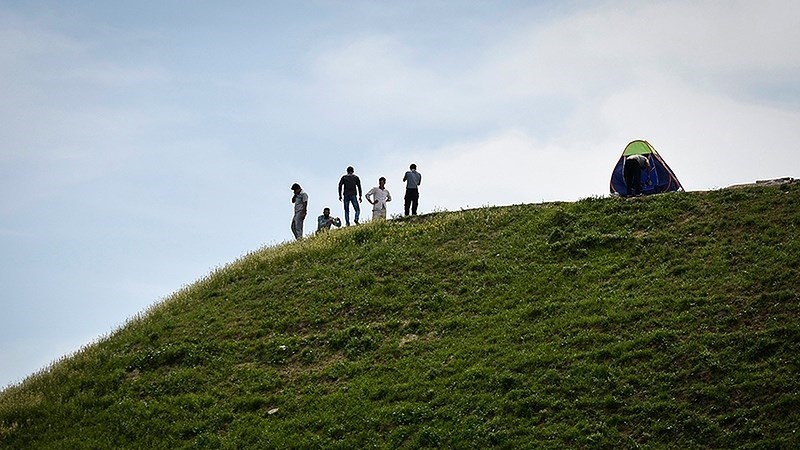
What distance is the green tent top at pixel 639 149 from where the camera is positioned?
123 ft

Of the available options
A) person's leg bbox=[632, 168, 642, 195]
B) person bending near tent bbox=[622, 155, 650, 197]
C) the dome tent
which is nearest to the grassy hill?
person bending near tent bbox=[622, 155, 650, 197]

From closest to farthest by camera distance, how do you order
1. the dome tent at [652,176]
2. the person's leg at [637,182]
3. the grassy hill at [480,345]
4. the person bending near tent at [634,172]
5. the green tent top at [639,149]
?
the grassy hill at [480,345], the person bending near tent at [634,172], the person's leg at [637,182], the dome tent at [652,176], the green tent top at [639,149]

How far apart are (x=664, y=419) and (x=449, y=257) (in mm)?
12848

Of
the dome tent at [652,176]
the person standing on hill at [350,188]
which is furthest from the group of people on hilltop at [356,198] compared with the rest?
the dome tent at [652,176]

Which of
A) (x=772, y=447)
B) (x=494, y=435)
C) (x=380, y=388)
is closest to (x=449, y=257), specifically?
(x=380, y=388)

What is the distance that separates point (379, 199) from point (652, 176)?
35.4 feet

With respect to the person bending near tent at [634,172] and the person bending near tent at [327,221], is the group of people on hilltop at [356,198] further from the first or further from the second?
the person bending near tent at [634,172]

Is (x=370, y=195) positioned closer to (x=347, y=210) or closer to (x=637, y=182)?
(x=347, y=210)

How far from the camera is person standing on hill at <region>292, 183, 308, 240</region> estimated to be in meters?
37.2

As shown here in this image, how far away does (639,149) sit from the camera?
3788cm

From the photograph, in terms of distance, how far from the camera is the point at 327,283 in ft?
103

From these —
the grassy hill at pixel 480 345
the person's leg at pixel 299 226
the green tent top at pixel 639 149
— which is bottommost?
the grassy hill at pixel 480 345

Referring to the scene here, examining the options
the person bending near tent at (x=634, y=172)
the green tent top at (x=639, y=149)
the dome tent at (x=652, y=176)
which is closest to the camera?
the person bending near tent at (x=634, y=172)

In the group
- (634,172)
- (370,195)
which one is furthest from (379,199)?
(634,172)
